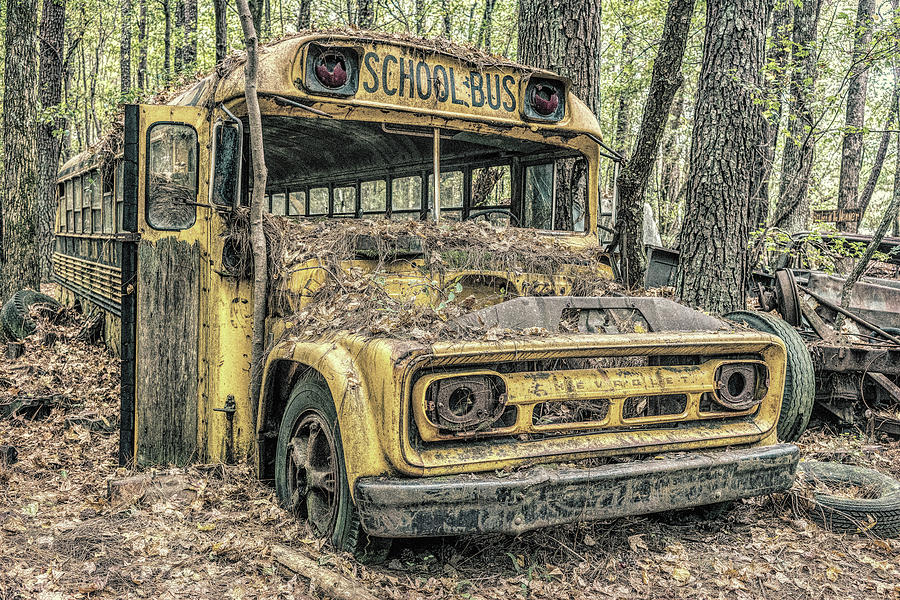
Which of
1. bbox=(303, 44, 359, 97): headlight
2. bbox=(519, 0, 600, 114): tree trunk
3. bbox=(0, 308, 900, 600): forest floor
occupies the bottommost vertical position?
bbox=(0, 308, 900, 600): forest floor

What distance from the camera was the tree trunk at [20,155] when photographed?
9.84 metres

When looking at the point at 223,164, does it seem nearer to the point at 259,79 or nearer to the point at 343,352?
the point at 259,79

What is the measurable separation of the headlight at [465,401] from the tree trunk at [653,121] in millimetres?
3885

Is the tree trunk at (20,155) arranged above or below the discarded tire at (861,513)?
above

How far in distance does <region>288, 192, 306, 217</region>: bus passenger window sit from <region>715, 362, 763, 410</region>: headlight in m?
3.76

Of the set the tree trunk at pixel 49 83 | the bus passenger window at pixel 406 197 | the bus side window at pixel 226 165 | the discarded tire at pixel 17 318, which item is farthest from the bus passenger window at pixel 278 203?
the tree trunk at pixel 49 83

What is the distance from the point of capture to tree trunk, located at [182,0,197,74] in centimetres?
1473

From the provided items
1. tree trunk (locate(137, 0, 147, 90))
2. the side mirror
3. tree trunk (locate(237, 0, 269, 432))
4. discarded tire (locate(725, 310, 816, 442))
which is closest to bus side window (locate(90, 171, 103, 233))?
→ the side mirror

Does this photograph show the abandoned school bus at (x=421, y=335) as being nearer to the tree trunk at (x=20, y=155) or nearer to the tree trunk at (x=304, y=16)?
the tree trunk at (x=20, y=155)

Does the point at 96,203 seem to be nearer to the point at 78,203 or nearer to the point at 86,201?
the point at 86,201

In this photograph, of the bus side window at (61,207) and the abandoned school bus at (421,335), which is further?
the bus side window at (61,207)

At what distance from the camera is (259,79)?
380 cm

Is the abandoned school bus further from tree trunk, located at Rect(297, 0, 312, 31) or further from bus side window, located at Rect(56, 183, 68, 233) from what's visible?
tree trunk, located at Rect(297, 0, 312, 31)

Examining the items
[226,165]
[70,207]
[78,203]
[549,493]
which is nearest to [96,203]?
[78,203]
